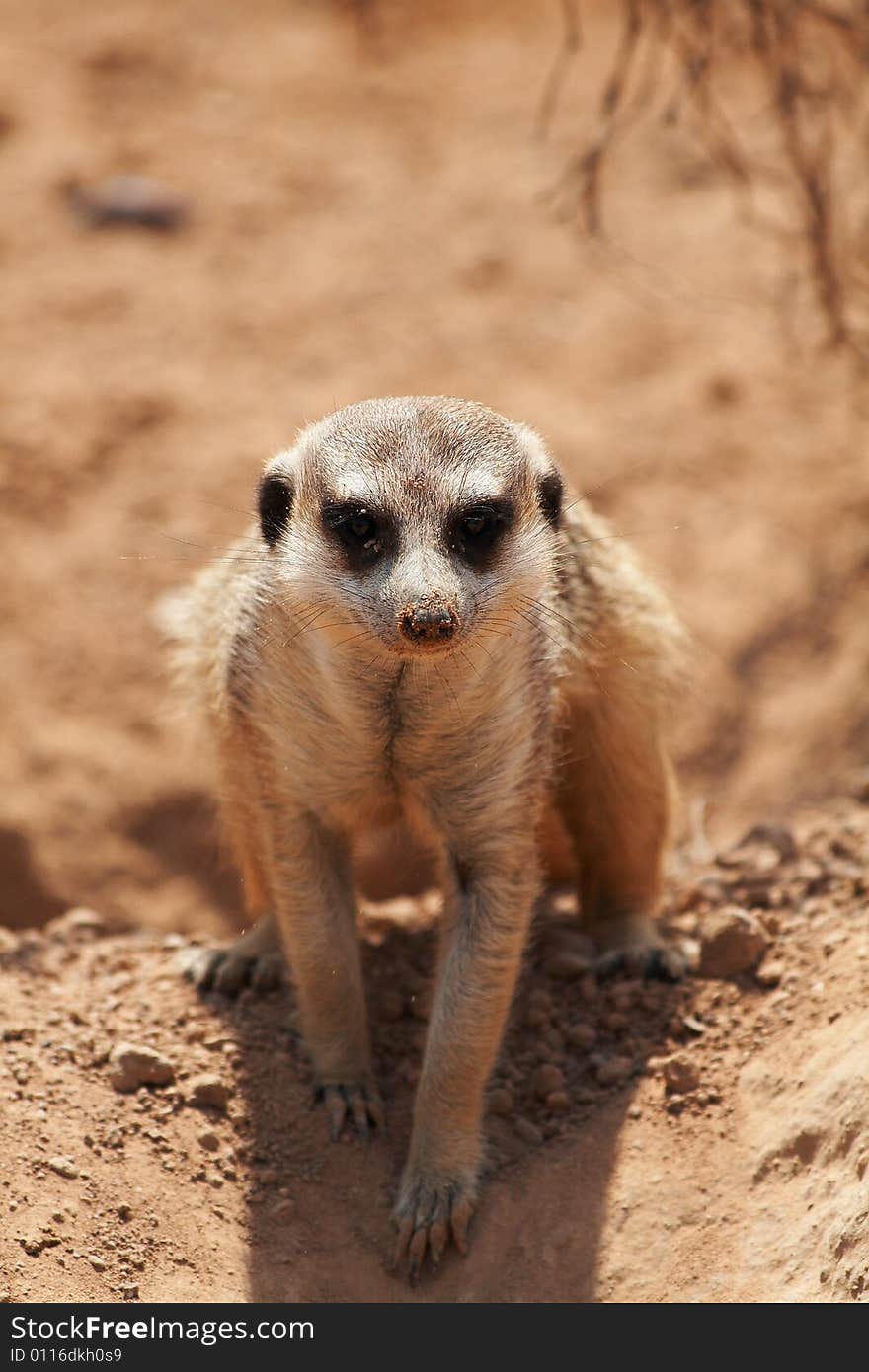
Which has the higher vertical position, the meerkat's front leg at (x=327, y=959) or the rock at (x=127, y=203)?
the rock at (x=127, y=203)

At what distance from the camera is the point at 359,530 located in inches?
111

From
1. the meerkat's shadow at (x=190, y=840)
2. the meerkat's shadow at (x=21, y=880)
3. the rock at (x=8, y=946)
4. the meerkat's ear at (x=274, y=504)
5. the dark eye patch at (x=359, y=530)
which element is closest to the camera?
the dark eye patch at (x=359, y=530)

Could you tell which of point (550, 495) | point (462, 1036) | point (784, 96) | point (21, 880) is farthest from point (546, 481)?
point (21, 880)

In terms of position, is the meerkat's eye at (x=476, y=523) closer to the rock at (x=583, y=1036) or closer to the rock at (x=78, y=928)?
the rock at (x=583, y=1036)

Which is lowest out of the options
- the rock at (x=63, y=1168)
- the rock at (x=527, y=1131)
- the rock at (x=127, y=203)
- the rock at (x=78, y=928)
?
the rock at (x=63, y=1168)

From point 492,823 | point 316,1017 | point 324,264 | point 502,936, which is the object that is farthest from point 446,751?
point 324,264

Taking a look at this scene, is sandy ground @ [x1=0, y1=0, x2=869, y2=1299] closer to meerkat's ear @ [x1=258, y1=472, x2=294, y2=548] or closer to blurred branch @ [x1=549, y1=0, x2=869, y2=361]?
blurred branch @ [x1=549, y1=0, x2=869, y2=361]

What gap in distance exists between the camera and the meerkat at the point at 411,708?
110 inches

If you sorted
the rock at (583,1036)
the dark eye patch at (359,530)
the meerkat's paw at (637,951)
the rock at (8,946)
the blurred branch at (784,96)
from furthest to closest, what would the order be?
1. the blurred branch at (784,96)
2. the rock at (8,946)
3. the meerkat's paw at (637,951)
4. the rock at (583,1036)
5. the dark eye patch at (359,530)

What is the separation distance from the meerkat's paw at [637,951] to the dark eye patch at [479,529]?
4.06ft

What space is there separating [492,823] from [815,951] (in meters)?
0.88

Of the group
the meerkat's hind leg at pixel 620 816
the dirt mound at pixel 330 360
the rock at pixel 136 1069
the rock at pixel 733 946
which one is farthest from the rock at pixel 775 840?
the rock at pixel 136 1069

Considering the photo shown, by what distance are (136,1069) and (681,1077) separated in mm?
1138

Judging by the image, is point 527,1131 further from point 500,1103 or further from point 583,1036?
point 583,1036
